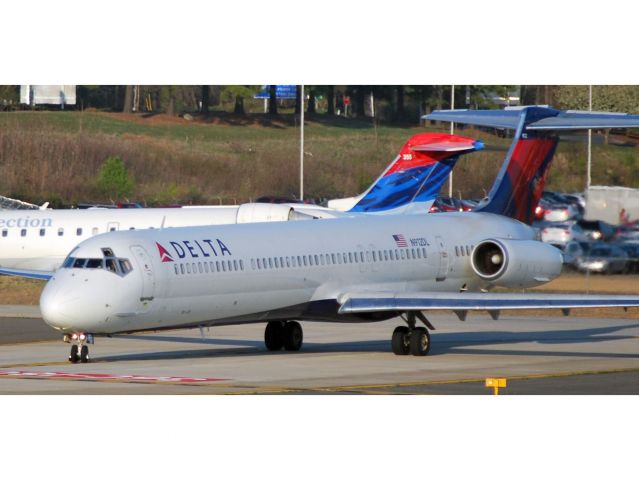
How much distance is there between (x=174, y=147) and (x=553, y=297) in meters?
42.1

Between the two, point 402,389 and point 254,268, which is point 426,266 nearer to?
point 254,268

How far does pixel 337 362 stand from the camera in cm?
3022

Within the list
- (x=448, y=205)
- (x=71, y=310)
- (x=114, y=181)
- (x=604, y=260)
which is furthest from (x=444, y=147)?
(x=114, y=181)

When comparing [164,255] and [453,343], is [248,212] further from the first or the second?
[164,255]

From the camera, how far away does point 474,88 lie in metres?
77.7

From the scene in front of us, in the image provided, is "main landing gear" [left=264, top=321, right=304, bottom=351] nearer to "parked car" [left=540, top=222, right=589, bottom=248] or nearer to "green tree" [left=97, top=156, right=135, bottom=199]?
"parked car" [left=540, top=222, right=589, bottom=248]

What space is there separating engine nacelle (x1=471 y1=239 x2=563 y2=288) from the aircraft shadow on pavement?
1721 mm

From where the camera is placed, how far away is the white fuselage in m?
27.8

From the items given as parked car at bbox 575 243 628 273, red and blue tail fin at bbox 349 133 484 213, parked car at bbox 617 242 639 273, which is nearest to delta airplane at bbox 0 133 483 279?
red and blue tail fin at bbox 349 133 484 213

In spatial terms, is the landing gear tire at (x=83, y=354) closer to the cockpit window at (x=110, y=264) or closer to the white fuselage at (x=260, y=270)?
the white fuselage at (x=260, y=270)

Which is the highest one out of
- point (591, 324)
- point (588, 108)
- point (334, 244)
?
point (588, 108)

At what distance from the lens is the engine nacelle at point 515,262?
33.5m

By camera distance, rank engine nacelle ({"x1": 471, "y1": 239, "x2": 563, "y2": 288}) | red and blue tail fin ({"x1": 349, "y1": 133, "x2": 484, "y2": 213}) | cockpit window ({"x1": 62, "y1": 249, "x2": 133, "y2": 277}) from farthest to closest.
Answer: red and blue tail fin ({"x1": 349, "y1": 133, "x2": 484, "y2": 213}), engine nacelle ({"x1": 471, "y1": 239, "x2": 563, "y2": 288}), cockpit window ({"x1": 62, "y1": 249, "x2": 133, "y2": 277})

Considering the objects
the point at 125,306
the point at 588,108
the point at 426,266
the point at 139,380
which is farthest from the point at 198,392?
the point at 588,108
